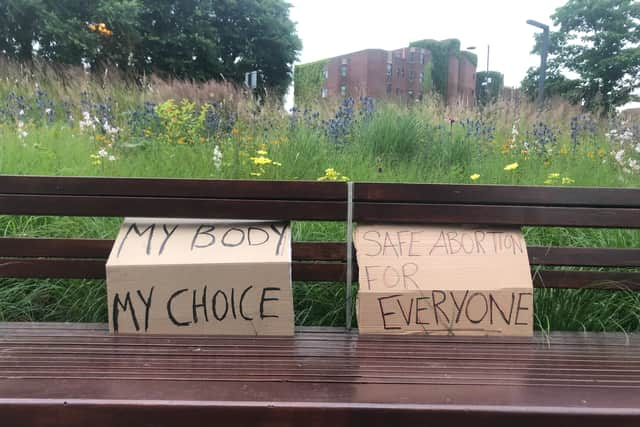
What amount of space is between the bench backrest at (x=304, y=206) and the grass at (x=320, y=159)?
22cm

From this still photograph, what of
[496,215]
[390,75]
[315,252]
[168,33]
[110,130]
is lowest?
[315,252]

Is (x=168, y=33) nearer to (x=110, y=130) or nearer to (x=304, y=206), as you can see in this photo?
(x=110, y=130)

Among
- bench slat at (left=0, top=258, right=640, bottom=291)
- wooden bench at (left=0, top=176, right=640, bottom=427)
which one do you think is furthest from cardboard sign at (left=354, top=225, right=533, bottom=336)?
bench slat at (left=0, top=258, right=640, bottom=291)

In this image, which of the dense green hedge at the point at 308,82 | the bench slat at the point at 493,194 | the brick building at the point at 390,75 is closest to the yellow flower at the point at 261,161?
the bench slat at the point at 493,194

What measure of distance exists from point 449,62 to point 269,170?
3931mm

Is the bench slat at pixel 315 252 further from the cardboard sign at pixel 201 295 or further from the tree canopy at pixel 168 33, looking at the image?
the tree canopy at pixel 168 33

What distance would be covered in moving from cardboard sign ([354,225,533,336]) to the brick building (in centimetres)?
322

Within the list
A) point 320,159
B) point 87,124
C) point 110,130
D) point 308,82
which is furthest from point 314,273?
point 308,82

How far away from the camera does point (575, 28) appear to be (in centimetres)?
883

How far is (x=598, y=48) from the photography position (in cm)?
834

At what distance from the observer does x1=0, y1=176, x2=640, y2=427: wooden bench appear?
1132mm

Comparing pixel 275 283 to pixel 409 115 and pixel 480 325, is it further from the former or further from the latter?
pixel 409 115

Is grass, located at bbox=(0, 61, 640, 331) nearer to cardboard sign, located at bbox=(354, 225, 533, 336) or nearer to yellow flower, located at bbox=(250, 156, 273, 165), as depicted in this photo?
yellow flower, located at bbox=(250, 156, 273, 165)

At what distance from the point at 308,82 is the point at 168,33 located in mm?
12500
